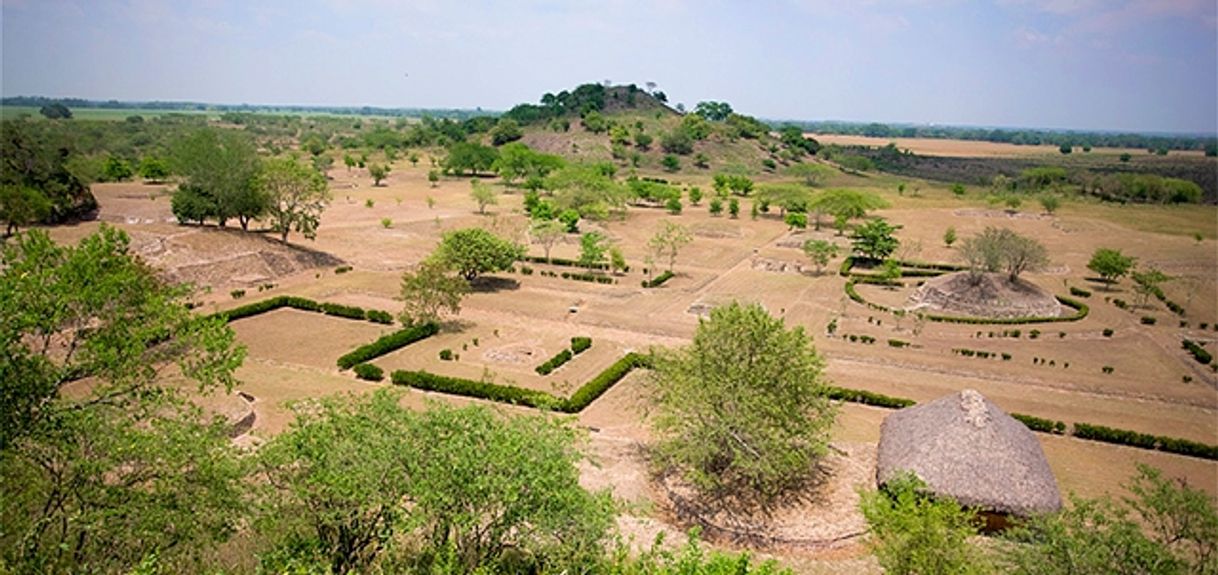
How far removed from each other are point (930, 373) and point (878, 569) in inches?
792

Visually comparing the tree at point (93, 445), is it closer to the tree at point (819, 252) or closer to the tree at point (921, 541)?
the tree at point (921, 541)

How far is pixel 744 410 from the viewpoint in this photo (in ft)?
77.8

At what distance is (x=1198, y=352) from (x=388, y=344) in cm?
4874

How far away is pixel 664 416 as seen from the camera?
2494 centimetres

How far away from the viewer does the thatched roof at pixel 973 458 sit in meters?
22.7

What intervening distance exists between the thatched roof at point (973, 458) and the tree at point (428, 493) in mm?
13670

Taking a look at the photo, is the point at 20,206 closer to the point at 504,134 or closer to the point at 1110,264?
the point at 1110,264

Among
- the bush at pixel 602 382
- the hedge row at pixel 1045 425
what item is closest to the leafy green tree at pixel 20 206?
the bush at pixel 602 382

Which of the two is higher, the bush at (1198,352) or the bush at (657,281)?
the bush at (657,281)

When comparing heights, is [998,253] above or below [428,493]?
above

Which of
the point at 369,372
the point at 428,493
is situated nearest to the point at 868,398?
the point at 369,372

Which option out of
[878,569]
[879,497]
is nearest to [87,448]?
[879,497]

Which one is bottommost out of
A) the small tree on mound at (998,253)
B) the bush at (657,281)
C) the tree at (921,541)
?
the bush at (657,281)

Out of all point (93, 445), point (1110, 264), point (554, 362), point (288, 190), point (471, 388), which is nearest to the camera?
point (93, 445)
